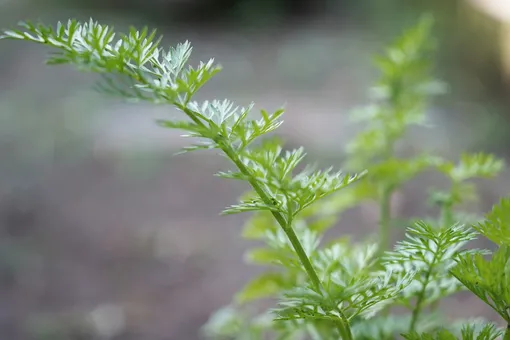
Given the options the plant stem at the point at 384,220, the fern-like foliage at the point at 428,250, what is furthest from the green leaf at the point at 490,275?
the plant stem at the point at 384,220

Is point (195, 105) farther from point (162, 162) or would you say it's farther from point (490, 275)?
point (162, 162)

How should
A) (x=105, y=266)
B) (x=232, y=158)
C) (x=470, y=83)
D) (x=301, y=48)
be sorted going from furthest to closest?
(x=301, y=48), (x=470, y=83), (x=105, y=266), (x=232, y=158)

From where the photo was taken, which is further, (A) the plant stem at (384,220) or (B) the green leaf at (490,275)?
(A) the plant stem at (384,220)

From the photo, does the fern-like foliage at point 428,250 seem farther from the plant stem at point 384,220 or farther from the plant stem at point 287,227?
the plant stem at point 384,220

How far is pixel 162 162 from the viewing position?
2484mm

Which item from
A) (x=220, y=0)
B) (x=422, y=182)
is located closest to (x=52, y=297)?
(x=422, y=182)

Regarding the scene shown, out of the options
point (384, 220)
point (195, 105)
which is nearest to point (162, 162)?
point (384, 220)

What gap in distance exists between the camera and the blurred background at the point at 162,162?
1627mm

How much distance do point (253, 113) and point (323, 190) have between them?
2264mm

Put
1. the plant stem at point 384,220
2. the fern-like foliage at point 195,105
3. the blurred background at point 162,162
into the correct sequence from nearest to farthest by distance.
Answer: the fern-like foliage at point 195,105 < the plant stem at point 384,220 < the blurred background at point 162,162

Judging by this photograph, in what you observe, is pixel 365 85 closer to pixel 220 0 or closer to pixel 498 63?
pixel 498 63

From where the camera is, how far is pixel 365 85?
3322mm

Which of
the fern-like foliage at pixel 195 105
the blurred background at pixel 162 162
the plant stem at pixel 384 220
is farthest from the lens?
the blurred background at pixel 162 162

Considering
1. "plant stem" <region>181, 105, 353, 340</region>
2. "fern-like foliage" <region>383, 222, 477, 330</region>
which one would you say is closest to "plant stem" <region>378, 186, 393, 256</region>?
"fern-like foliage" <region>383, 222, 477, 330</region>
